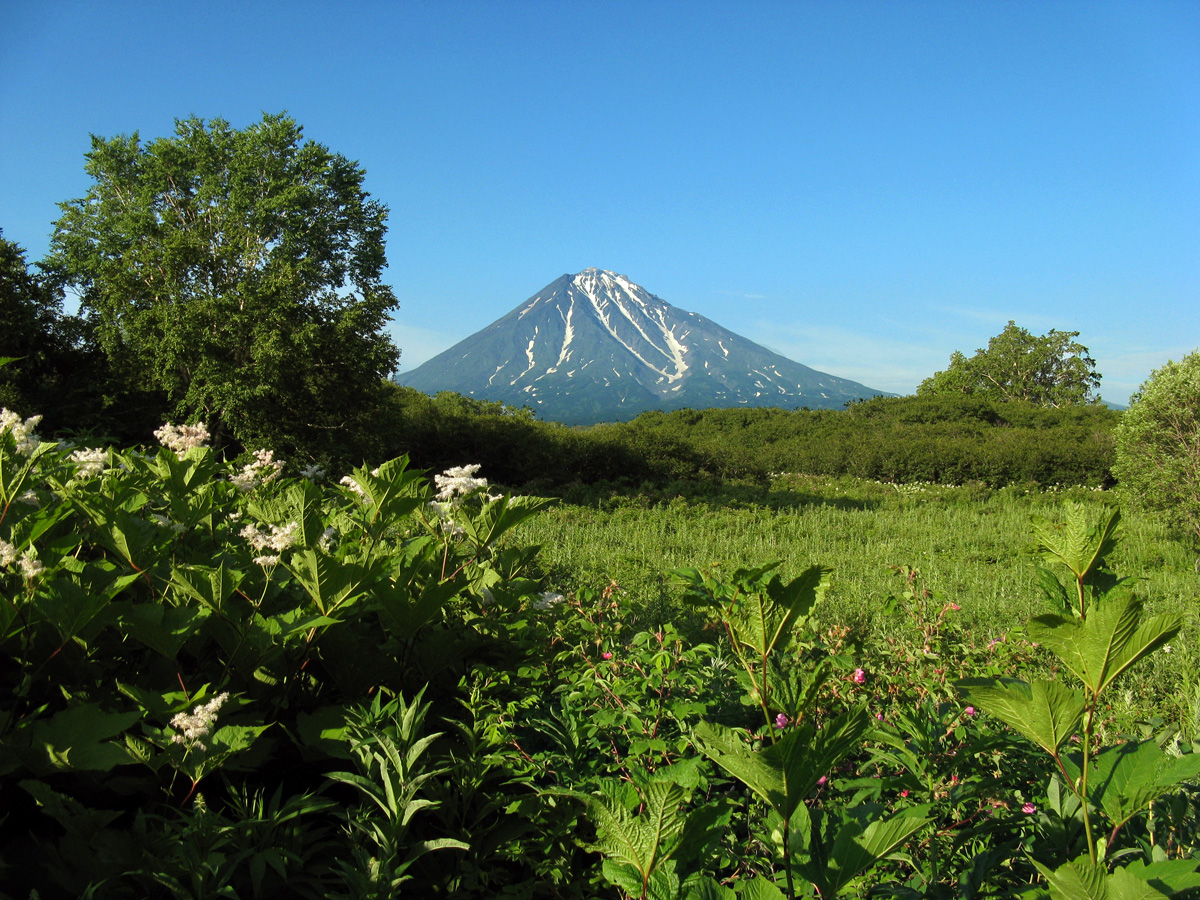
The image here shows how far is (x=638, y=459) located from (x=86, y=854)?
44.8 feet

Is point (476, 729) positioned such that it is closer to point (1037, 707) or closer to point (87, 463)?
point (1037, 707)

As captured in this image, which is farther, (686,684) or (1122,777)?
(686,684)

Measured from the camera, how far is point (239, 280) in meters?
12.2

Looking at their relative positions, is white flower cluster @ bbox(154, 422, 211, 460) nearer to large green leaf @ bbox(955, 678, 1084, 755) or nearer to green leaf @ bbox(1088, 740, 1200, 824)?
large green leaf @ bbox(955, 678, 1084, 755)

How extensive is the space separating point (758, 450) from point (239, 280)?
1425 centimetres

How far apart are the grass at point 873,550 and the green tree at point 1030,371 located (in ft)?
99.1

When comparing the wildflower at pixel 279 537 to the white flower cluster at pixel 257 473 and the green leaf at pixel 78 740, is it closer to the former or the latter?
the green leaf at pixel 78 740

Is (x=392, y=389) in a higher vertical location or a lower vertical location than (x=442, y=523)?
higher

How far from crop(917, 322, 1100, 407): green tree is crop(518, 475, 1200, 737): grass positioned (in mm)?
30220

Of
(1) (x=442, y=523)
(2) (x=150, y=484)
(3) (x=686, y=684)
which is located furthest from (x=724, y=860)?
(2) (x=150, y=484)

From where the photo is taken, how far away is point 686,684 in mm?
2037

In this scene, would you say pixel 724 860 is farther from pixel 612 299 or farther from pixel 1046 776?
pixel 612 299

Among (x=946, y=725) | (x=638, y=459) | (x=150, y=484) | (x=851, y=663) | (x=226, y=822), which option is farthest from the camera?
(x=638, y=459)

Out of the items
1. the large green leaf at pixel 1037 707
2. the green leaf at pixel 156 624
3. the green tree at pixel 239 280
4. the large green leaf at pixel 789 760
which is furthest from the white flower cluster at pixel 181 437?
the green tree at pixel 239 280
